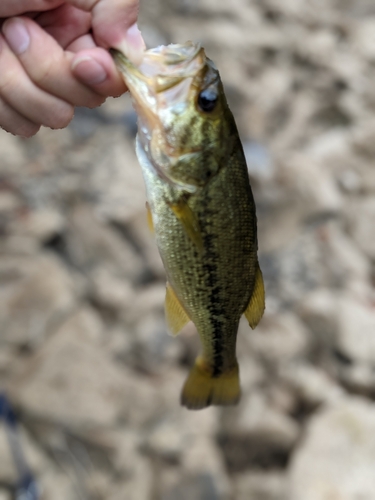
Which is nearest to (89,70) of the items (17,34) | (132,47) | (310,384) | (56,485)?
(132,47)

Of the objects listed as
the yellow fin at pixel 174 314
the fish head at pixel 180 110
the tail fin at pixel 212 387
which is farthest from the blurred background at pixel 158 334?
the fish head at pixel 180 110

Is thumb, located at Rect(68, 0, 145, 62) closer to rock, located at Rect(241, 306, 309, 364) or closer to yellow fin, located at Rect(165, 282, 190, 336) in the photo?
yellow fin, located at Rect(165, 282, 190, 336)

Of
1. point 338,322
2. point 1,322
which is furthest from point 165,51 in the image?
point 338,322

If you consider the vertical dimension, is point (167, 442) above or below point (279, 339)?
above

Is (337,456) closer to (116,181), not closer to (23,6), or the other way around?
(23,6)

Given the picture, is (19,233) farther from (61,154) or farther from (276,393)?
(276,393)

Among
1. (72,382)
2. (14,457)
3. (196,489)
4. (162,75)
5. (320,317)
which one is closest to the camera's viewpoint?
(162,75)
